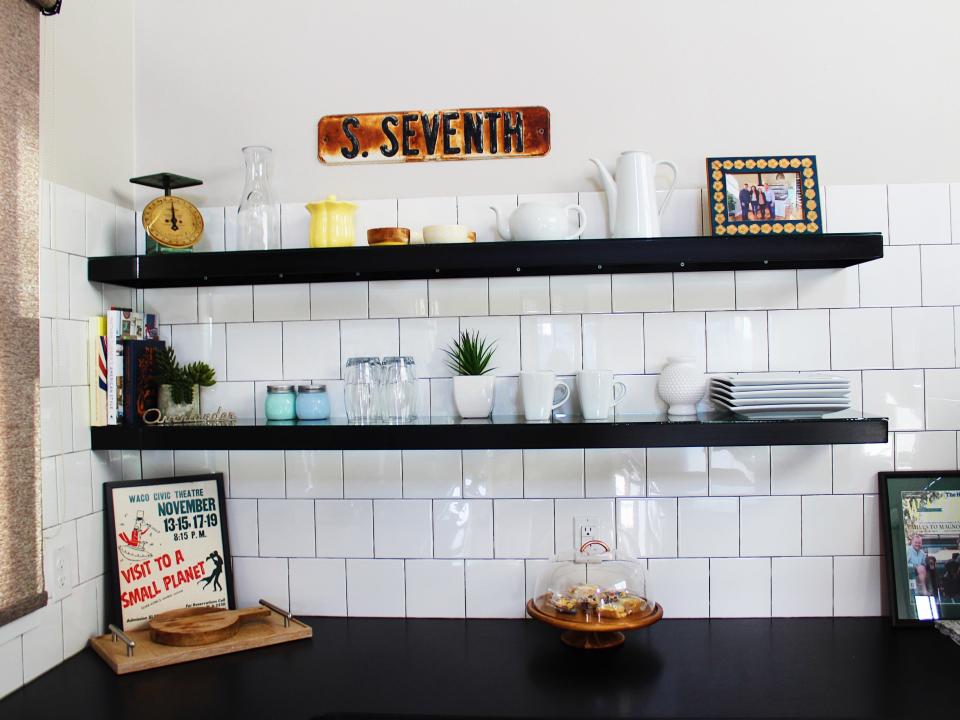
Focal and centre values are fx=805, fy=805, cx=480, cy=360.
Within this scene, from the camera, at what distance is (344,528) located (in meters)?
2.03

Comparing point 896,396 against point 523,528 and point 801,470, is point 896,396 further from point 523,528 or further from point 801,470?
A: point 523,528

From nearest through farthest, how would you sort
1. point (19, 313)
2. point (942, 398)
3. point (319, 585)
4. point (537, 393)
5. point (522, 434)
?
point (19, 313) → point (522, 434) → point (537, 393) → point (942, 398) → point (319, 585)

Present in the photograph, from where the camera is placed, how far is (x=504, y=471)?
1.99 meters

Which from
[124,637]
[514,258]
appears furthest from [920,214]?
[124,637]

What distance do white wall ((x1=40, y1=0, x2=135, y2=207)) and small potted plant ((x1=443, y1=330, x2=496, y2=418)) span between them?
93cm

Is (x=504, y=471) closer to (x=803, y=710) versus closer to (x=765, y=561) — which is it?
(x=765, y=561)

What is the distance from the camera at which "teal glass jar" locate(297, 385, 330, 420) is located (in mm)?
1960

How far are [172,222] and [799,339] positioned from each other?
154 cm

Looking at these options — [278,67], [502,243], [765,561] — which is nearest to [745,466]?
[765,561]

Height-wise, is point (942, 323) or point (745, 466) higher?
point (942, 323)

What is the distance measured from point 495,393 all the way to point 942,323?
3.57 feet

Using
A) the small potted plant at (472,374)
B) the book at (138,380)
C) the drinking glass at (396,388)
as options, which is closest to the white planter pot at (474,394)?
the small potted plant at (472,374)

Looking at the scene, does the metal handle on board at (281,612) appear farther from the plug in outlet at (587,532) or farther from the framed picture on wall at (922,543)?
the framed picture on wall at (922,543)

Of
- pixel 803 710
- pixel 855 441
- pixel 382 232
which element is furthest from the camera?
pixel 382 232
